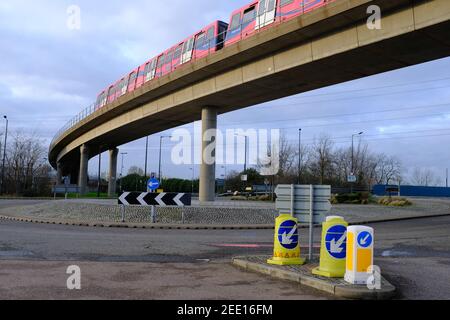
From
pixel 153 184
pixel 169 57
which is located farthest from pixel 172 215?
pixel 169 57

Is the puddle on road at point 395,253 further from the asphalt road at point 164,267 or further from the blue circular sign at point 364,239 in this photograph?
the blue circular sign at point 364,239

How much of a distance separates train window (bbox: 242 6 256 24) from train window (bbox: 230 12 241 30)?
18.9 inches

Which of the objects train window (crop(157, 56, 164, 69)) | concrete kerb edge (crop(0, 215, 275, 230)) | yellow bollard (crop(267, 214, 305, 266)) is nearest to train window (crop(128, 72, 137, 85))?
train window (crop(157, 56, 164, 69))

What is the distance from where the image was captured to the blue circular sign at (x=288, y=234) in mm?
10328

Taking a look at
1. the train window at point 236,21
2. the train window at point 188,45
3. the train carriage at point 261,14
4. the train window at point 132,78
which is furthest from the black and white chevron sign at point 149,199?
the train window at point 132,78

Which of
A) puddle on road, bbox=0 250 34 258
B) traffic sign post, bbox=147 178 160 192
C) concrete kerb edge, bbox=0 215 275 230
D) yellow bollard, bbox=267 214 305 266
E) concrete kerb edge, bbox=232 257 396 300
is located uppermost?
traffic sign post, bbox=147 178 160 192

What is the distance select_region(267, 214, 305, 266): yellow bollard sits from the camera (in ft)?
33.9

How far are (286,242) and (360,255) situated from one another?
2.55 meters

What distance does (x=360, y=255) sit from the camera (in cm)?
814

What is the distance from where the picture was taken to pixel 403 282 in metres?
9.18

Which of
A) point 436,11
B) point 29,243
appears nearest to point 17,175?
point 29,243

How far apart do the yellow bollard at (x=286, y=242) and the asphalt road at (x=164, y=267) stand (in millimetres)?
1014

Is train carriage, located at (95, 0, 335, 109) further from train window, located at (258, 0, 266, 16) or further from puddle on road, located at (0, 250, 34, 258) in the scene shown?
puddle on road, located at (0, 250, 34, 258)

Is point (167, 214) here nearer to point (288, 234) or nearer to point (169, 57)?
point (169, 57)
